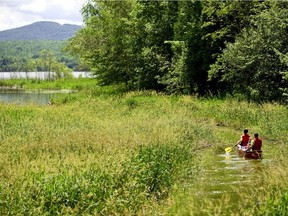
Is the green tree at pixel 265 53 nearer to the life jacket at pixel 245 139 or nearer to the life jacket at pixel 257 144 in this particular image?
the life jacket at pixel 245 139

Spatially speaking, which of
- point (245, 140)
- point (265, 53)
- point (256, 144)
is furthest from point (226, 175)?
point (265, 53)

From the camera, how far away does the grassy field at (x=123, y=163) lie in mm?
8969

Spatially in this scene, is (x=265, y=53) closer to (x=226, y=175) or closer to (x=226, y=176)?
(x=226, y=175)

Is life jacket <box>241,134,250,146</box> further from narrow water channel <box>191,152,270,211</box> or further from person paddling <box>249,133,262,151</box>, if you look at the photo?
person paddling <box>249,133,262,151</box>

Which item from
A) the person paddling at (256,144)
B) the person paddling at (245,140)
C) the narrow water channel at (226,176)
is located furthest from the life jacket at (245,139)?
the person paddling at (256,144)

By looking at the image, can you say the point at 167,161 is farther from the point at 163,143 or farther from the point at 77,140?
the point at 77,140

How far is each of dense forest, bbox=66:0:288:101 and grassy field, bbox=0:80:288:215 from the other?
5.34m

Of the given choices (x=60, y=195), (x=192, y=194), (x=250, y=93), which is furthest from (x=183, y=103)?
(x=60, y=195)

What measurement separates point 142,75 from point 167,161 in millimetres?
28975

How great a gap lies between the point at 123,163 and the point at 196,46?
86.0ft

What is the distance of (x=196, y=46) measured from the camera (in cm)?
3591

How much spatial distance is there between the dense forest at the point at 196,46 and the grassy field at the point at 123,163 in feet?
17.5

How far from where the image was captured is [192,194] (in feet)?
36.3

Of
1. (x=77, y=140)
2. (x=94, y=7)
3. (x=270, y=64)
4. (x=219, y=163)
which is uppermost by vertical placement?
(x=94, y=7)
